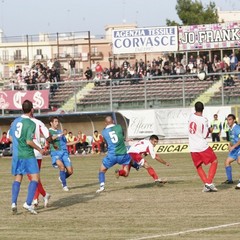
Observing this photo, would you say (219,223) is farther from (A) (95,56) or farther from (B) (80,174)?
(A) (95,56)

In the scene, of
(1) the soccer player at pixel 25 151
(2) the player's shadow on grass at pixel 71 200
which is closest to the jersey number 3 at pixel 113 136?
(2) the player's shadow on grass at pixel 71 200

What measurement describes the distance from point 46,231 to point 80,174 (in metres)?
16.2

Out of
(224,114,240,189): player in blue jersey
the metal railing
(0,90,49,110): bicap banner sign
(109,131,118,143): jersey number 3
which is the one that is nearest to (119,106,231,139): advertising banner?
the metal railing

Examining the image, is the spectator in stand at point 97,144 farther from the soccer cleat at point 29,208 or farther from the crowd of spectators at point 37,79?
the soccer cleat at point 29,208

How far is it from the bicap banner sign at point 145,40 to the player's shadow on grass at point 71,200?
36.5 m

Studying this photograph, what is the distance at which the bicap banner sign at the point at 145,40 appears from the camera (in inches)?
2282

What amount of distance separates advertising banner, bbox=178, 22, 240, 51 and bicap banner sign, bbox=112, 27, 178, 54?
609mm

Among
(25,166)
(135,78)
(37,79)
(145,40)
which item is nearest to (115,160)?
(25,166)

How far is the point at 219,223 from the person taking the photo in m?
15.3

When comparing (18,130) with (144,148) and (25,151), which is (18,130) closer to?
(25,151)

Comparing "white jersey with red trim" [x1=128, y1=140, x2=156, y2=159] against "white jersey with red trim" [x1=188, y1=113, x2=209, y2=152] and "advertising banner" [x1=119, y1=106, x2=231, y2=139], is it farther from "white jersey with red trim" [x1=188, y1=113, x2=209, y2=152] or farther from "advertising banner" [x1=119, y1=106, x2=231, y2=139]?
"advertising banner" [x1=119, y1=106, x2=231, y2=139]

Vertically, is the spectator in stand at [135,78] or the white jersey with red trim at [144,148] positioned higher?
the spectator in stand at [135,78]

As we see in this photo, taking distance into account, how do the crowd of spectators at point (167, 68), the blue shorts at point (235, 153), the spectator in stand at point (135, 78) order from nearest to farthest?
the blue shorts at point (235, 153) < the crowd of spectators at point (167, 68) < the spectator in stand at point (135, 78)

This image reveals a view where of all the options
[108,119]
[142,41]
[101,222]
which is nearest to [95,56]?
[142,41]
